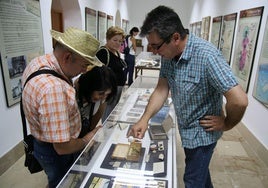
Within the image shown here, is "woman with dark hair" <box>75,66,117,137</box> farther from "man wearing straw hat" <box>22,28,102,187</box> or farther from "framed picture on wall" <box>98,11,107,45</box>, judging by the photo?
"framed picture on wall" <box>98,11,107,45</box>

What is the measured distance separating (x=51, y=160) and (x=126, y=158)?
1.45ft

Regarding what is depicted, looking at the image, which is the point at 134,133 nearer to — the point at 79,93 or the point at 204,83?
the point at 79,93

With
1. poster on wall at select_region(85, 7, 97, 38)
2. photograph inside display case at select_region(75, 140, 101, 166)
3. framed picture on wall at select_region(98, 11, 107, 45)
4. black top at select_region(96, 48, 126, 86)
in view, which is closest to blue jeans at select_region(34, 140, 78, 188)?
photograph inside display case at select_region(75, 140, 101, 166)

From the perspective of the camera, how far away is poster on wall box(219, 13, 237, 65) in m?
3.85

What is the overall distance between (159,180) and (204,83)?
0.58m

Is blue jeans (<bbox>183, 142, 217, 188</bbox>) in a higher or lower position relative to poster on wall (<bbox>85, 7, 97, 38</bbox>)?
lower

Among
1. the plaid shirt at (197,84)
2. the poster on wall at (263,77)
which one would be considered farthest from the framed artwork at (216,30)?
the plaid shirt at (197,84)

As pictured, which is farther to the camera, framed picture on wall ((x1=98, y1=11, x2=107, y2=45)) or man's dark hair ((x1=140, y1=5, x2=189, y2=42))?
framed picture on wall ((x1=98, y1=11, x2=107, y2=45))

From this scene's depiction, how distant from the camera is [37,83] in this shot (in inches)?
35.1

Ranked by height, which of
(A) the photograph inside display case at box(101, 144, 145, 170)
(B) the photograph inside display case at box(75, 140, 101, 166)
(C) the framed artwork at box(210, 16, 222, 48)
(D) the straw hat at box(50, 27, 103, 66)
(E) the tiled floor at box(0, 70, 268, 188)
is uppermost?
(C) the framed artwork at box(210, 16, 222, 48)

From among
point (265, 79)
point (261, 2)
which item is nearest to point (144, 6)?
point (261, 2)

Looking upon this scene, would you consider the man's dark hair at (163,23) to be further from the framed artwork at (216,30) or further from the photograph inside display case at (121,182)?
the framed artwork at (216,30)

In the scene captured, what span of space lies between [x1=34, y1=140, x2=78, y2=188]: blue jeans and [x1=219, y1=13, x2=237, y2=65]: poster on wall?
3603 mm

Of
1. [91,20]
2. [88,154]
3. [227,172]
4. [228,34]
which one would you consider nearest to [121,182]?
[88,154]
